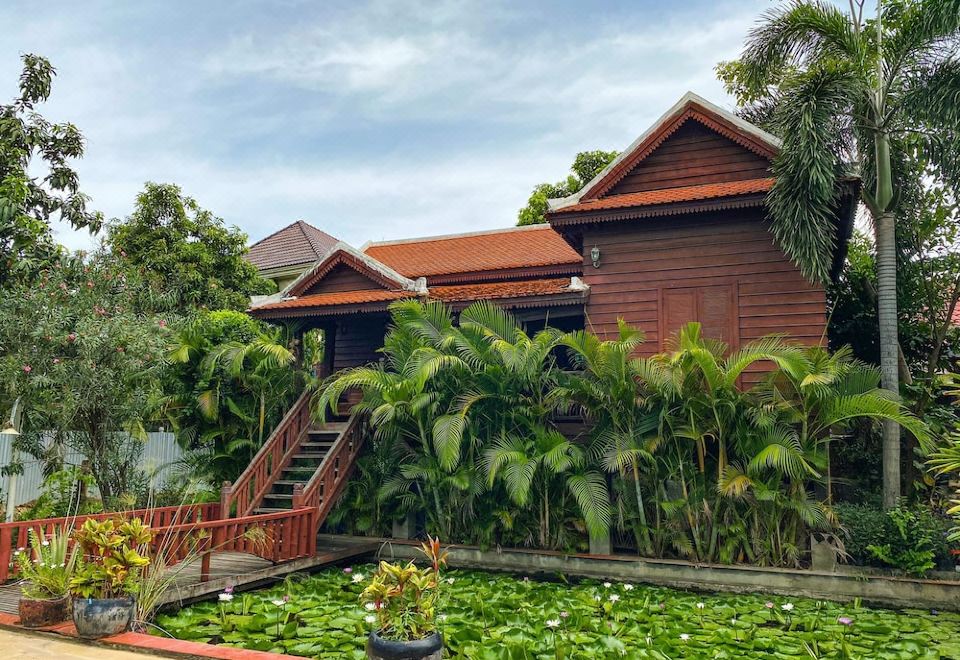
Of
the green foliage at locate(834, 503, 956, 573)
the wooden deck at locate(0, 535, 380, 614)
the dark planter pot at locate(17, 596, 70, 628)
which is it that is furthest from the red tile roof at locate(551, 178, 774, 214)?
the dark planter pot at locate(17, 596, 70, 628)

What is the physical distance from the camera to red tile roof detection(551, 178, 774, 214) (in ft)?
32.1

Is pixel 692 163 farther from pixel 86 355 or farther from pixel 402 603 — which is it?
pixel 86 355

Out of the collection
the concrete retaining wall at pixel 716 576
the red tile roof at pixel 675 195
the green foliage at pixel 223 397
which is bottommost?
the concrete retaining wall at pixel 716 576

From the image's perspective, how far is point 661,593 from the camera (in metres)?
8.20

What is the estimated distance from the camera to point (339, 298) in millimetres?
12305

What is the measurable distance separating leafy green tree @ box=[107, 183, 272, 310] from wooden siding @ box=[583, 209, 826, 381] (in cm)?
1327

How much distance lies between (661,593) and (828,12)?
28.6 ft

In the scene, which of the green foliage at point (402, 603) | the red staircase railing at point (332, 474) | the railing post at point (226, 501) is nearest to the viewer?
the green foliage at point (402, 603)

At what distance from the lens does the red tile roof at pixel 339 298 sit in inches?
464

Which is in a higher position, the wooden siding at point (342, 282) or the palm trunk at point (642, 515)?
the wooden siding at point (342, 282)

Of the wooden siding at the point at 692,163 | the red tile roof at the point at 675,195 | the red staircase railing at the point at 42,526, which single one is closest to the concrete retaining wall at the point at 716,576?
the red staircase railing at the point at 42,526

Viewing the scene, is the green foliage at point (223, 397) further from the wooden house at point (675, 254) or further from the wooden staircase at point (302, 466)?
the wooden house at point (675, 254)

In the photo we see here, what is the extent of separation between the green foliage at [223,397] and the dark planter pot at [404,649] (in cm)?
772

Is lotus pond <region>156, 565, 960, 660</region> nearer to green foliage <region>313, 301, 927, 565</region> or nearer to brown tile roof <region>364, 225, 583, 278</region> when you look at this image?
green foliage <region>313, 301, 927, 565</region>
